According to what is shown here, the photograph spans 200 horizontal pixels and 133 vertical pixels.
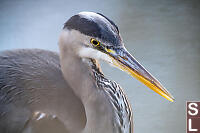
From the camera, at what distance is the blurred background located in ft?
4.94

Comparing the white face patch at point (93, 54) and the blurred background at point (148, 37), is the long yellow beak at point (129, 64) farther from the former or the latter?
the blurred background at point (148, 37)

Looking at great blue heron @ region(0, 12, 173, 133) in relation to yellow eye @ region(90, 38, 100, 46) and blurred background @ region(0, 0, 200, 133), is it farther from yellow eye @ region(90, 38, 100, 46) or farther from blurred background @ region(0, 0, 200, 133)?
blurred background @ region(0, 0, 200, 133)

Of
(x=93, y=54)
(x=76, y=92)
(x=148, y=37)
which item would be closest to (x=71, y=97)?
(x=76, y=92)

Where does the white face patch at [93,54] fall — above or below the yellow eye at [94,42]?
below

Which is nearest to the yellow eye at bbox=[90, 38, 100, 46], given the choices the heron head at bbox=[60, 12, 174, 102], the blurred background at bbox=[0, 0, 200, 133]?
the heron head at bbox=[60, 12, 174, 102]

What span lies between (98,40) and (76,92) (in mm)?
225

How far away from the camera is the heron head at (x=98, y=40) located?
1.05m

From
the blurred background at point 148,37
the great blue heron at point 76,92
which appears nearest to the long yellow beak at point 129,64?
the great blue heron at point 76,92

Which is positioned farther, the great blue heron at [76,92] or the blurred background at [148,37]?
the blurred background at [148,37]

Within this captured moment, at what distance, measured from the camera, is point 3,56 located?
1296 millimetres

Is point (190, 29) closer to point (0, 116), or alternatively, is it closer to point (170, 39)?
point (170, 39)

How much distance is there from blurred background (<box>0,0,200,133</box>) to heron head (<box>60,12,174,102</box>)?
387 mm

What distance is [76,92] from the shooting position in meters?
1.18

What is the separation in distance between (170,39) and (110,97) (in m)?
0.69
